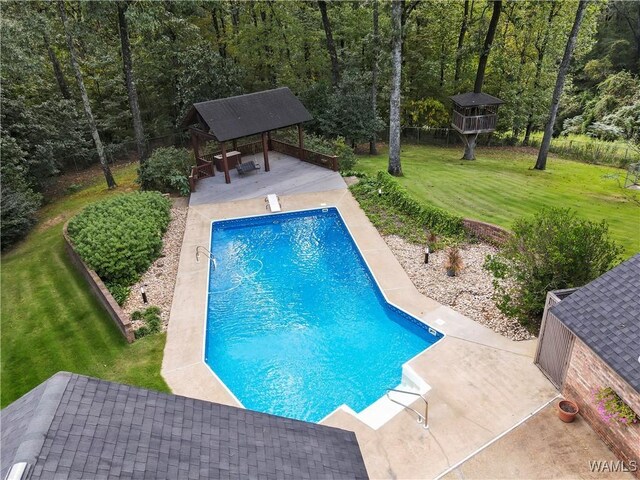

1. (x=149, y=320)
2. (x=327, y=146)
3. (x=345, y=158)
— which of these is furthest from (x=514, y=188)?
(x=149, y=320)

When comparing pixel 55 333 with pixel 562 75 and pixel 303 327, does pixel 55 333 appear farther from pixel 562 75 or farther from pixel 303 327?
pixel 562 75

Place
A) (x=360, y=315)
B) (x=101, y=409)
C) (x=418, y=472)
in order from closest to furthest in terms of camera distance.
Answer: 1. (x=101, y=409)
2. (x=418, y=472)
3. (x=360, y=315)

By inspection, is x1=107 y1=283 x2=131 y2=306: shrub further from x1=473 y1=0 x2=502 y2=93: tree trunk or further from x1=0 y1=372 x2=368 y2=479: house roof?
x1=473 y1=0 x2=502 y2=93: tree trunk

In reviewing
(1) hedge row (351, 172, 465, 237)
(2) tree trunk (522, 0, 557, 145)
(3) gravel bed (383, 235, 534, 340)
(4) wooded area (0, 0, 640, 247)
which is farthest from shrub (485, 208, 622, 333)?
(2) tree trunk (522, 0, 557, 145)

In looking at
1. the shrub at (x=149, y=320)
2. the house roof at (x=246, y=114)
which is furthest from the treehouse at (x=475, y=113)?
the shrub at (x=149, y=320)

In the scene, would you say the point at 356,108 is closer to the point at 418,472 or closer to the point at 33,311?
the point at 33,311

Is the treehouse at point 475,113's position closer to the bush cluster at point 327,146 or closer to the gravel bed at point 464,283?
the bush cluster at point 327,146

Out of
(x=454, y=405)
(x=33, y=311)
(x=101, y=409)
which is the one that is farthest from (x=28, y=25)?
(x=454, y=405)
